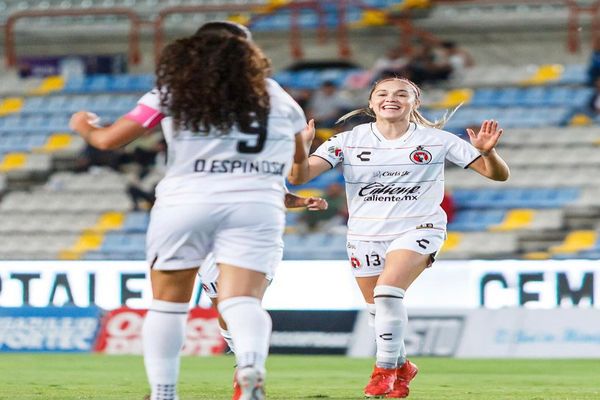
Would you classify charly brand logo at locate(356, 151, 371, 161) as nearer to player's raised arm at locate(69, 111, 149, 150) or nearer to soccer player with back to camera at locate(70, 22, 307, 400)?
soccer player with back to camera at locate(70, 22, 307, 400)

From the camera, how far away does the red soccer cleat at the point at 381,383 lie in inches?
305

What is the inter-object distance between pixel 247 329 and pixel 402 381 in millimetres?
2705

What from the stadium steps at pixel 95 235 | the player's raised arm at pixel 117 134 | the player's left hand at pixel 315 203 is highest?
the player's raised arm at pixel 117 134

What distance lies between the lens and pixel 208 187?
5.51m

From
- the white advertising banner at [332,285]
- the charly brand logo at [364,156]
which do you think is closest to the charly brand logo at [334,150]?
the charly brand logo at [364,156]

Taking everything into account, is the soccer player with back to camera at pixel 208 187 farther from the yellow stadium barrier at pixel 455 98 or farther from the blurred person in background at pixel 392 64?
the yellow stadium barrier at pixel 455 98

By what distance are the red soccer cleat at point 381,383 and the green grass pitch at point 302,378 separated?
23 cm

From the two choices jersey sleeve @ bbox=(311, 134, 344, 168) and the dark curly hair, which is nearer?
the dark curly hair

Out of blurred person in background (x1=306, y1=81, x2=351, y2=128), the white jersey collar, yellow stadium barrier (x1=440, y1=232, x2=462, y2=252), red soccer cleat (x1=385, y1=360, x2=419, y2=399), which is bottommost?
yellow stadium barrier (x1=440, y1=232, x2=462, y2=252)

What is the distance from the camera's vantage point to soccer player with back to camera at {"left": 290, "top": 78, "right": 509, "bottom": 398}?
7859mm

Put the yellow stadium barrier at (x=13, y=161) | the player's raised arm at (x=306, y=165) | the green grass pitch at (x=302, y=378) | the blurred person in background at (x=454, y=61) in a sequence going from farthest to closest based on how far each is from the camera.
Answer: the yellow stadium barrier at (x=13, y=161), the blurred person in background at (x=454, y=61), the green grass pitch at (x=302, y=378), the player's raised arm at (x=306, y=165)

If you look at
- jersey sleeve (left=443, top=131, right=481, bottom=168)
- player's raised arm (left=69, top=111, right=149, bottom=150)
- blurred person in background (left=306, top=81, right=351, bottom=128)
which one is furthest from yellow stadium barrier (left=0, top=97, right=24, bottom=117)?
player's raised arm (left=69, top=111, right=149, bottom=150)

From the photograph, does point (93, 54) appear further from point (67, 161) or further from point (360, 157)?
point (360, 157)

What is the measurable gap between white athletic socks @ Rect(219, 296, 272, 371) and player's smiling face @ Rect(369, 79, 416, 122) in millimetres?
2833
